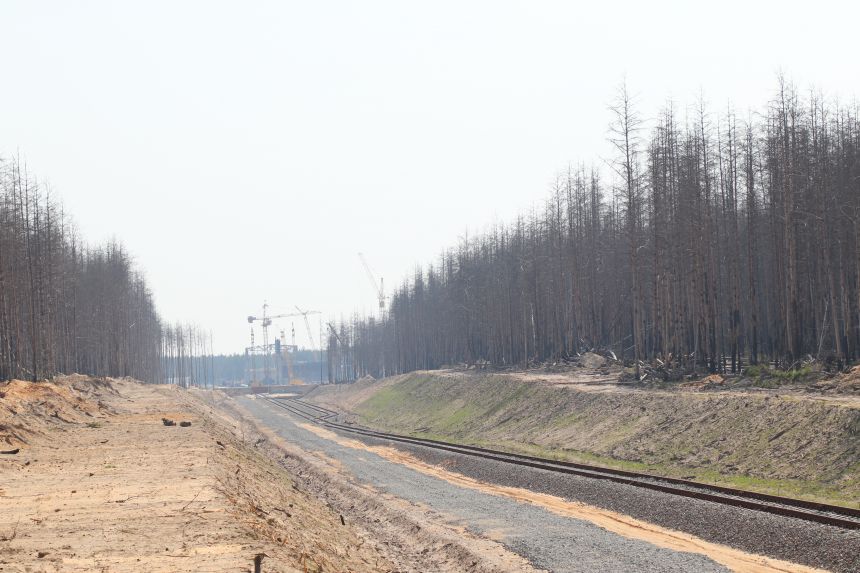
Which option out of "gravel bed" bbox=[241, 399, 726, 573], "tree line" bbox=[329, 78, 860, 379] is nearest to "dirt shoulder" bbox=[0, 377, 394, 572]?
"gravel bed" bbox=[241, 399, 726, 573]

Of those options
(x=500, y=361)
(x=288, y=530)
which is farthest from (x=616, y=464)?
(x=500, y=361)

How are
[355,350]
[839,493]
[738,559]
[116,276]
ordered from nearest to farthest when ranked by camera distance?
[738,559], [839,493], [116,276], [355,350]

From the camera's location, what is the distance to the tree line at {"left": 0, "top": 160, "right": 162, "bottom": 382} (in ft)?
Result: 182

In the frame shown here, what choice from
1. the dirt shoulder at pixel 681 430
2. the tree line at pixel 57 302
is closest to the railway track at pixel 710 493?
the dirt shoulder at pixel 681 430

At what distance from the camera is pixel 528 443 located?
41719 mm

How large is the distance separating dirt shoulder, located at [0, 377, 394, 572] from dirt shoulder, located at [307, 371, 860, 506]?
11.9m

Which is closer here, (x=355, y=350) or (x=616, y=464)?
(x=616, y=464)

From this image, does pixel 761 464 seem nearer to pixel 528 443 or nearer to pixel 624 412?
pixel 624 412

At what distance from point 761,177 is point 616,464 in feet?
108

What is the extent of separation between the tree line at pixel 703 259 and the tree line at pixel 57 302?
3965cm

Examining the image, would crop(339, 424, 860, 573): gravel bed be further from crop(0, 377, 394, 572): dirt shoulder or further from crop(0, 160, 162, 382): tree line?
crop(0, 160, 162, 382): tree line

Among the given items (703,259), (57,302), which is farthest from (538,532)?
(57,302)

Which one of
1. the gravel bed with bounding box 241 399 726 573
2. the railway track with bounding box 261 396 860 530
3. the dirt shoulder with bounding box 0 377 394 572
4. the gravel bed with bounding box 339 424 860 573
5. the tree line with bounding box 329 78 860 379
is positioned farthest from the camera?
the tree line with bounding box 329 78 860 379

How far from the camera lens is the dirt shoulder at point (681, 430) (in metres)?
23.6
